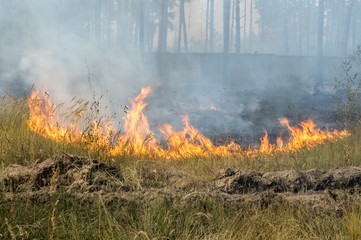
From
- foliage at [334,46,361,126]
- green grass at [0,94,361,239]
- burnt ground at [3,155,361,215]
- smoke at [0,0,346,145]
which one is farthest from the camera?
smoke at [0,0,346,145]

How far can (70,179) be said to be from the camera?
3568mm

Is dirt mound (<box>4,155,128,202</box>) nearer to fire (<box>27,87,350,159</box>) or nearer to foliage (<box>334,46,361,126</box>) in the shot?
fire (<box>27,87,350,159</box>)

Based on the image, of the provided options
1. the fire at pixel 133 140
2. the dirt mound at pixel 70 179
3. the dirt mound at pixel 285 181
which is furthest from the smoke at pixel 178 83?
the dirt mound at pixel 70 179

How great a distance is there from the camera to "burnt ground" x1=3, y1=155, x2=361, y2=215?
125 inches


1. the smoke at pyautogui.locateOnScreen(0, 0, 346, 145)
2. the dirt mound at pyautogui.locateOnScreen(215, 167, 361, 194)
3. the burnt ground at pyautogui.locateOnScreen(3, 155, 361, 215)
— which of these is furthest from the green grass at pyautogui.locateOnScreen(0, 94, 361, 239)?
the smoke at pyautogui.locateOnScreen(0, 0, 346, 145)

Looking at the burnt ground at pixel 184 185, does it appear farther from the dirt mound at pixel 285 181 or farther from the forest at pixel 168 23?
the forest at pixel 168 23

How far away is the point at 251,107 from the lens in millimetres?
13336

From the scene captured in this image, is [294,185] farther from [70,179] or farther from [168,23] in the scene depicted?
[168,23]

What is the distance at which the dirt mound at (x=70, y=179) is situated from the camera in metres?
3.21

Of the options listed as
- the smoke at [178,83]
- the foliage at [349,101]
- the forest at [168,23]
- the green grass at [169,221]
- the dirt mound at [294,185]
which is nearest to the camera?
the green grass at [169,221]

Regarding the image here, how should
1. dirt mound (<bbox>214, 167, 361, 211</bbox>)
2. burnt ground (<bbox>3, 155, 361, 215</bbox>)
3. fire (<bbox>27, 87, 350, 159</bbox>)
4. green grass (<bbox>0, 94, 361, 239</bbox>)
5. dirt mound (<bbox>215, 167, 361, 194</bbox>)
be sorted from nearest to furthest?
green grass (<bbox>0, 94, 361, 239</bbox>) < burnt ground (<bbox>3, 155, 361, 215</bbox>) < dirt mound (<bbox>214, 167, 361, 211</bbox>) < dirt mound (<bbox>215, 167, 361, 194</bbox>) < fire (<bbox>27, 87, 350, 159</bbox>)

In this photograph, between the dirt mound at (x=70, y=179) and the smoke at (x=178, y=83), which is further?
the smoke at (x=178, y=83)

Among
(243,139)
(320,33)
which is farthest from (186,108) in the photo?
(320,33)

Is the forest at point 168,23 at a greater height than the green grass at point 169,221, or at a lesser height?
greater
